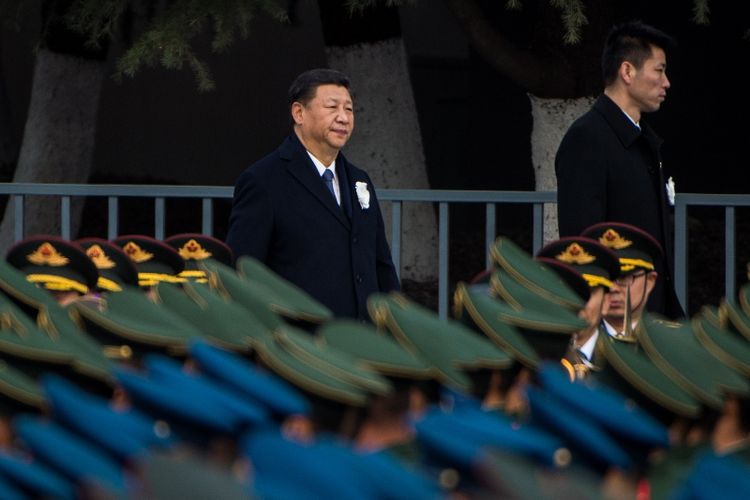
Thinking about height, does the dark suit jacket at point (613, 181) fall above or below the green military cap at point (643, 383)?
above

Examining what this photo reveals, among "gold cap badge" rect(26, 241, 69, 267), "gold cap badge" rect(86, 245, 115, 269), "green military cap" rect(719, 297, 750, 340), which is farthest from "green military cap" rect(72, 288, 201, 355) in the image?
"gold cap badge" rect(86, 245, 115, 269)

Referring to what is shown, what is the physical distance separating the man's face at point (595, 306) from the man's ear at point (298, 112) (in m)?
1.47

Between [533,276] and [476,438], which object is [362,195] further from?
[476,438]

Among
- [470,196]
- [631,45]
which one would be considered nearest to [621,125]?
[631,45]

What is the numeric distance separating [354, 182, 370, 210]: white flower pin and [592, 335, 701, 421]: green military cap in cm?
285

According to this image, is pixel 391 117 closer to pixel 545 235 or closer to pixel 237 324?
pixel 545 235

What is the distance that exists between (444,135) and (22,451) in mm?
11011

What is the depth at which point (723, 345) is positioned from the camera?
2.86 metres

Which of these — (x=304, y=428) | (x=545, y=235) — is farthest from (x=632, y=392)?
(x=545, y=235)

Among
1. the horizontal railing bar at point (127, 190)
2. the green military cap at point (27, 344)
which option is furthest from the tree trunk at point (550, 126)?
the green military cap at point (27, 344)

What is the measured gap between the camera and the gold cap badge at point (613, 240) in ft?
16.5

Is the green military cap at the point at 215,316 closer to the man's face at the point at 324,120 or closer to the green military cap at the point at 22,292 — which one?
the green military cap at the point at 22,292

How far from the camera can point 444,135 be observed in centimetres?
1338

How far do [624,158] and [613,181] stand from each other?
10 centimetres
